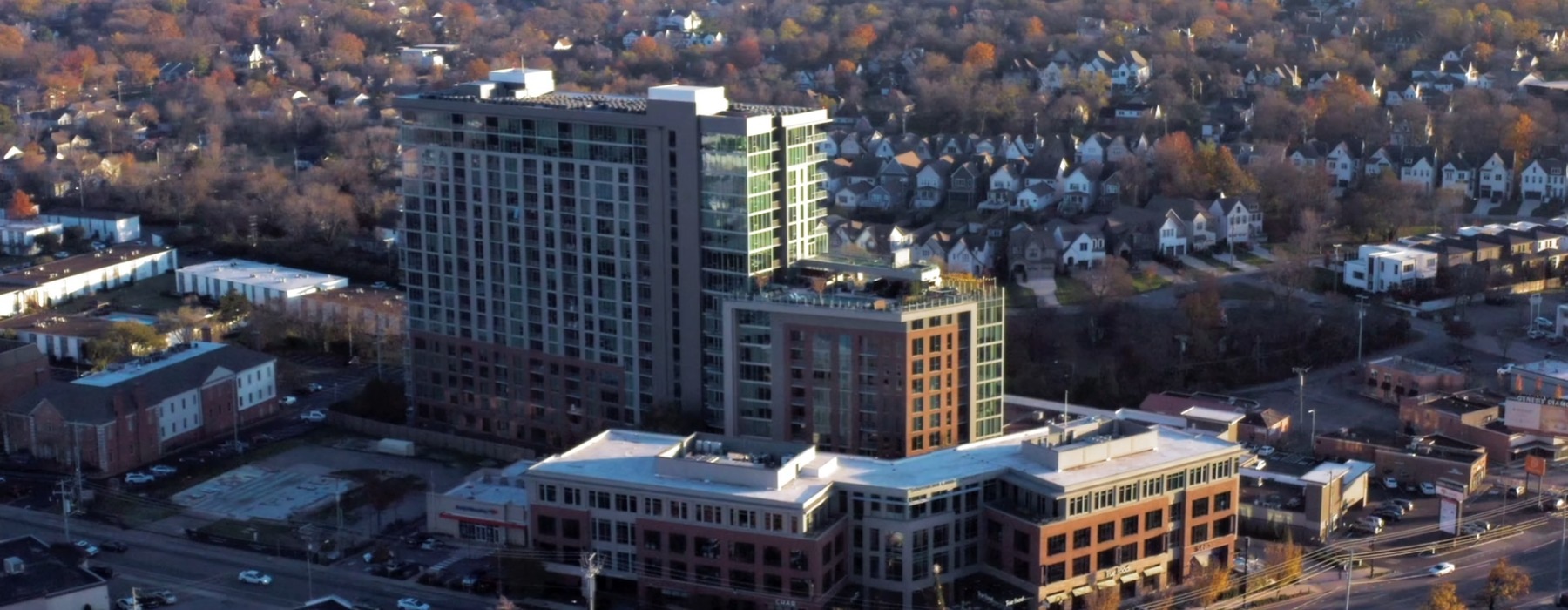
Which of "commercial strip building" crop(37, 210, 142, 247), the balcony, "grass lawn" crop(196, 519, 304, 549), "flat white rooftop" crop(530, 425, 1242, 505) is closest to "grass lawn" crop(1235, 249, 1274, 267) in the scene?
"flat white rooftop" crop(530, 425, 1242, 505)

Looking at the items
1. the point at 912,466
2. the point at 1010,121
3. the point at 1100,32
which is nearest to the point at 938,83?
the point at 1010,121

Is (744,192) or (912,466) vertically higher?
(744,192)

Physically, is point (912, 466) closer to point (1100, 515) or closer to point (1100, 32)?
point (1100, 515)

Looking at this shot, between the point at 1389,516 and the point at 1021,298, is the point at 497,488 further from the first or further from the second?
the point at 1021,298

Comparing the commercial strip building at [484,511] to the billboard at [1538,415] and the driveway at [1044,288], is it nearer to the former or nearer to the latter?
the driveway at [1044,288]

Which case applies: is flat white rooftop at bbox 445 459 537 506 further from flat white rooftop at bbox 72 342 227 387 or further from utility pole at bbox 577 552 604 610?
A: flat white rooftop at bbox 72 342 227 387

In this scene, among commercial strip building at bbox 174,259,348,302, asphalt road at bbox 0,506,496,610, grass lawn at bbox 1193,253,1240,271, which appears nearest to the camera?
asphalt road at bbox 0,506,496,610

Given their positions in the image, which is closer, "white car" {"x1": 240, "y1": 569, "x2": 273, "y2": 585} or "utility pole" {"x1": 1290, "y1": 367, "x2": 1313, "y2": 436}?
"white car" {"x1": 240, "y1": 569, "x2": 273, "y2": 585}
